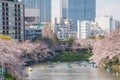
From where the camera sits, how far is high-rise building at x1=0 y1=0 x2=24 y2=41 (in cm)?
8069

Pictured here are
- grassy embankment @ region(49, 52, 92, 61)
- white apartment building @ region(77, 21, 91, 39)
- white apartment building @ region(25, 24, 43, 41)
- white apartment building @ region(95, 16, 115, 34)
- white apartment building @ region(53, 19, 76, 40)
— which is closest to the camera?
grassy embankment @ region(49, 52, 92, 61)

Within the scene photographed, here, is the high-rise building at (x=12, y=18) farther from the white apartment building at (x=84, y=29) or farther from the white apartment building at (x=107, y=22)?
the white apartment building at (x=107, y=22)

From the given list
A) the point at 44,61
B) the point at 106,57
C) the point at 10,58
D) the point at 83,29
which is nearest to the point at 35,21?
the point at 83,29

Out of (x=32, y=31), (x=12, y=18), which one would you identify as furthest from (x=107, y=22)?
(x=12, y=18)

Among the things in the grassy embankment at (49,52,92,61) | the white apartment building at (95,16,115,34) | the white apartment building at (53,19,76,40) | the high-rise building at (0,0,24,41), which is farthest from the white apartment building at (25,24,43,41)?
the white apartment building at (95,16,115,34)

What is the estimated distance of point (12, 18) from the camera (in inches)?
3223

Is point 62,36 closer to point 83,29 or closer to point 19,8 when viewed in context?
point 83,29

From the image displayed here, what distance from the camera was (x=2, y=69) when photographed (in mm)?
26203

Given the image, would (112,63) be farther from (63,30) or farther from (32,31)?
(63,30)

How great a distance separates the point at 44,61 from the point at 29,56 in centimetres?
312

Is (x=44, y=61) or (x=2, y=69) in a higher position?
(x=2, y=69)

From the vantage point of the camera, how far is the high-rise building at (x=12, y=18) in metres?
80.7

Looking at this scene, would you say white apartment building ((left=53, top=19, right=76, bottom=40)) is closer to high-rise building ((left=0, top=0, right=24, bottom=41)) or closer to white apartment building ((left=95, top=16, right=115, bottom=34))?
white apartment building ((left=95, top=16, right=115, bottom=34))

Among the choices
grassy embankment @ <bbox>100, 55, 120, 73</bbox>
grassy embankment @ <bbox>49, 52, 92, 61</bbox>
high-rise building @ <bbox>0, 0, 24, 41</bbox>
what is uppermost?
high-rise building @ <bbox>0, 0, 24, 41</bbox>
